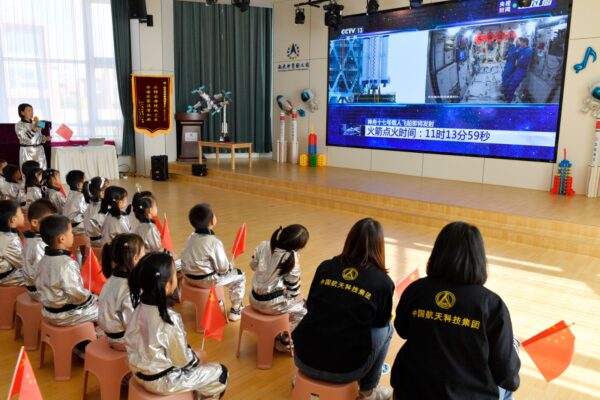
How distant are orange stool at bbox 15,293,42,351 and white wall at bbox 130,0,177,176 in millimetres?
7324

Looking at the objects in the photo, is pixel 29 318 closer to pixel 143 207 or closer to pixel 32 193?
pixel 143 207

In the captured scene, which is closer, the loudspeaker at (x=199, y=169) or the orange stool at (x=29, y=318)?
the orange stool at (x=29, y=318)

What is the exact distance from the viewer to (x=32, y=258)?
287cm

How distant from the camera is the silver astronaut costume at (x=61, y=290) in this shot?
2498 millimetres

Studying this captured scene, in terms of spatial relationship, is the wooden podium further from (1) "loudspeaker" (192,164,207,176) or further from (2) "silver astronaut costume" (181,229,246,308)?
(2) "silver astronaut costume" (181,229,246,308)

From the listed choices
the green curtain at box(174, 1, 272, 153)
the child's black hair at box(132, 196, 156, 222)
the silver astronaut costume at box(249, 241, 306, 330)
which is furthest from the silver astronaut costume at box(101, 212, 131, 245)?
the green curtain at box(174, 1, 272, 153)

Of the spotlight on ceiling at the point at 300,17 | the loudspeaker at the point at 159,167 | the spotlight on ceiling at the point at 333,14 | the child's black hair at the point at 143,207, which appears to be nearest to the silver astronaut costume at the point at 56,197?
the child's black hair at the point at 143,207

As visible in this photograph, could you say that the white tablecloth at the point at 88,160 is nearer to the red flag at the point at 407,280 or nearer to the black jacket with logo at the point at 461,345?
the red flag at the point at 407,280

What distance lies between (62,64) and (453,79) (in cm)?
699

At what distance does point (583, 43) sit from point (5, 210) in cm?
704

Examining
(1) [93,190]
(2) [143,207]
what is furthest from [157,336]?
(1) [93,190]

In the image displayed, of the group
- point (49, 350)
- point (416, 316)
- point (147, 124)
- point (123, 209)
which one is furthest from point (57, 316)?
point (147, 124)

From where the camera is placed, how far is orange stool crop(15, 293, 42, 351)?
9.27ft

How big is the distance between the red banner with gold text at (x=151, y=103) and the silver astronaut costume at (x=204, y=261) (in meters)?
7.25
